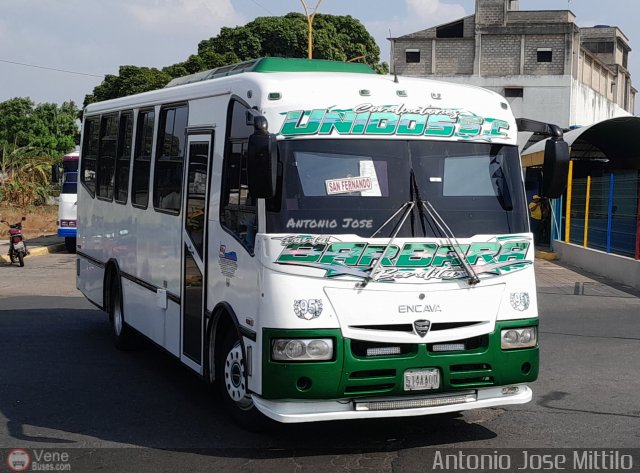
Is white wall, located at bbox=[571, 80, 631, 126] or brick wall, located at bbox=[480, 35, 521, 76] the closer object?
brick wall, located at bbox=[480, 35, 521, 76]

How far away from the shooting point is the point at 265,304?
6094 mm

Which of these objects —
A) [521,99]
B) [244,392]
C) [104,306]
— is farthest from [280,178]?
[521,99]

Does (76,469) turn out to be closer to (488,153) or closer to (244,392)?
(244,392)

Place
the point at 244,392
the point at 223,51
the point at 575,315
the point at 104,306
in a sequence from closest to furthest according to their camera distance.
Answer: the point at 244,392, the point at 104,306, the point at 575,315, the point at 223,51

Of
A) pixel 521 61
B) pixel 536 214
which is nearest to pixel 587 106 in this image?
pixel 521 61

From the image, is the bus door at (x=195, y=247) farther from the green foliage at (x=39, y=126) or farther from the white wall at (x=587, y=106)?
the green foliage at (x=39, y=126)

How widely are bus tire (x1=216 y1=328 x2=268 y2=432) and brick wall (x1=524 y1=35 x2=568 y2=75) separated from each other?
179 ft

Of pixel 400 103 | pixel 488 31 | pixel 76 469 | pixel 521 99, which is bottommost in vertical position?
pixel 76 469

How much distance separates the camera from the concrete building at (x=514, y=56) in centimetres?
5834

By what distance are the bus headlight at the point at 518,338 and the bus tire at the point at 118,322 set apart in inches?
198

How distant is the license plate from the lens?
6.12 meters

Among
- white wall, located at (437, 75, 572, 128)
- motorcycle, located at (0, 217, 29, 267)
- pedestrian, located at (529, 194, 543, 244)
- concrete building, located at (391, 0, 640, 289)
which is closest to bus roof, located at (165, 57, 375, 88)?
motorcycle, located at (0, 217, 29, 267)

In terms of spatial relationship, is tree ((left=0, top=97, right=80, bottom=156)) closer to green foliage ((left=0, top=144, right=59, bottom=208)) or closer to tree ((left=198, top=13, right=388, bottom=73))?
tree ((left=198, top=13, right=388, bottom=73))

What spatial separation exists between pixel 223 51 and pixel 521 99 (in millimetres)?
19709
